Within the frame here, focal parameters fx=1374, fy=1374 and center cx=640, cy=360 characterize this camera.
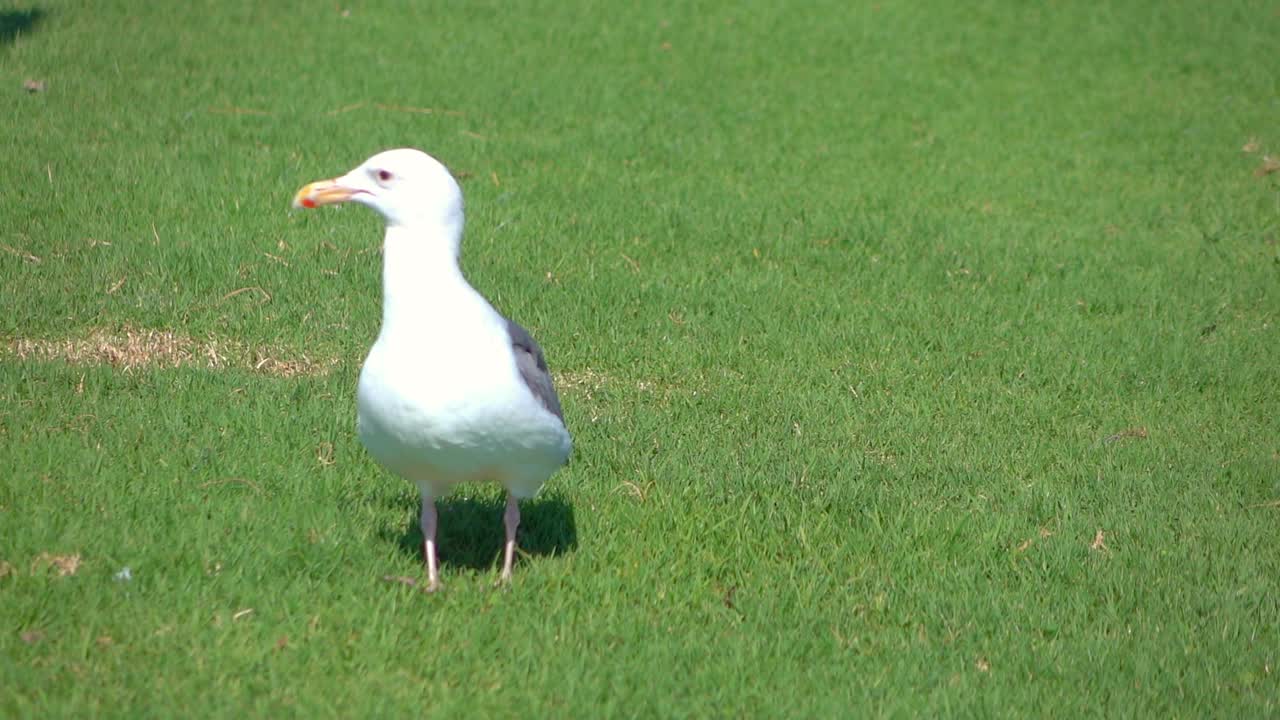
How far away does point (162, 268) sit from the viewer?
789cm

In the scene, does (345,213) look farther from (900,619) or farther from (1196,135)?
(1196,135)

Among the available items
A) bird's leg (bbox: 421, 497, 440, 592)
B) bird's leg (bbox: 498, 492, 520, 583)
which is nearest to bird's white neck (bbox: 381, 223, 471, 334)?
bird's leg (bbox: 421, 497, 440, 592)

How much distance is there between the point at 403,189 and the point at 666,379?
2877 mm

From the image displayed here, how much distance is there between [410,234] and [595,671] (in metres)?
1.61

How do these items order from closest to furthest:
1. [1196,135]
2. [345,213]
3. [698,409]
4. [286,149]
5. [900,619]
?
[900,619]
[698,409]
[345,213]
[286,149]
[1196,135]

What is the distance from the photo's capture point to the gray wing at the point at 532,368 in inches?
195

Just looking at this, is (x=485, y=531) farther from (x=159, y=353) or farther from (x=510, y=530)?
(x=159, y=353)

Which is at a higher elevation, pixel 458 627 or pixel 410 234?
pixel 410 234

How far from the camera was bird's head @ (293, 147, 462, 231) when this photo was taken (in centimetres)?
468

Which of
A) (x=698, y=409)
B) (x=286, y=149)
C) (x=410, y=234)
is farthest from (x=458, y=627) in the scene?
(x=286, y=149)

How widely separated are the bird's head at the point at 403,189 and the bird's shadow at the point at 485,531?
1.38 m

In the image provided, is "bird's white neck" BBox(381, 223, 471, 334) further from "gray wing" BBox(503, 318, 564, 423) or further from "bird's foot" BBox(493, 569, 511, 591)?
"bird's foot" BBox(493, 569, 511, 591)

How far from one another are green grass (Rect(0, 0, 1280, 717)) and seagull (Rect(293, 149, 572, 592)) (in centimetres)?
60

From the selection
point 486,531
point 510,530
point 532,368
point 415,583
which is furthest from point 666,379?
point 415,583
